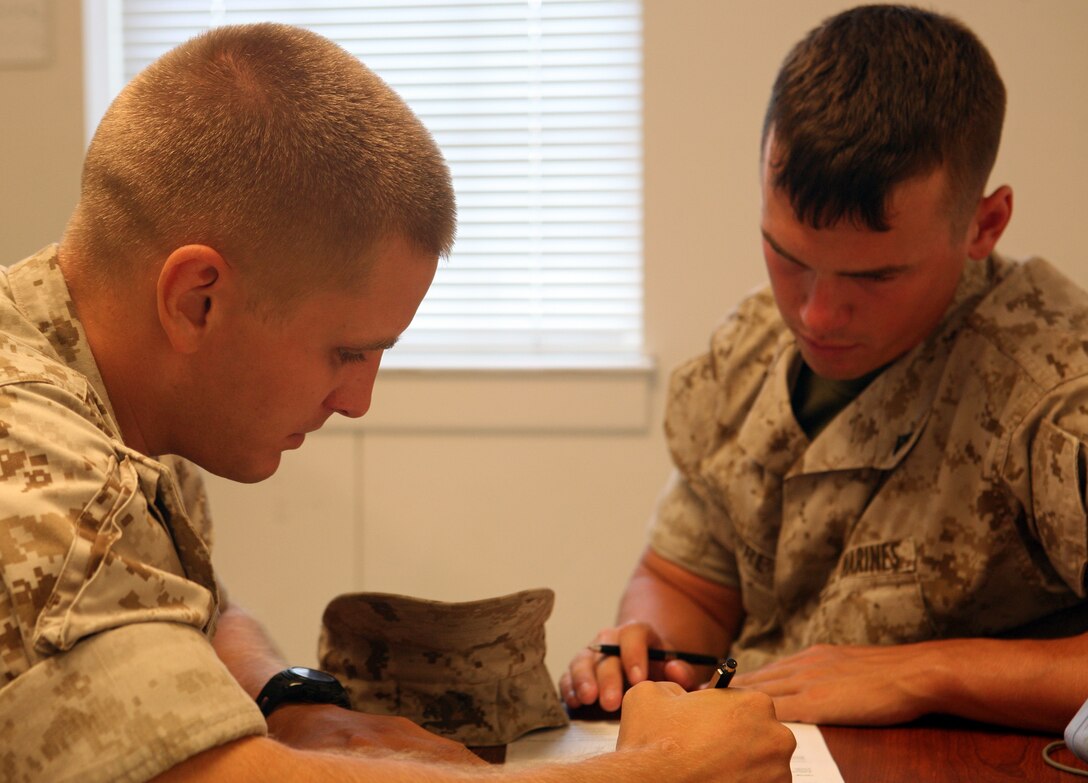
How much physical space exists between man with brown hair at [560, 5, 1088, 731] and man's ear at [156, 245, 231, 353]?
2.22 ft

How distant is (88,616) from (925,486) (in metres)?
1.16

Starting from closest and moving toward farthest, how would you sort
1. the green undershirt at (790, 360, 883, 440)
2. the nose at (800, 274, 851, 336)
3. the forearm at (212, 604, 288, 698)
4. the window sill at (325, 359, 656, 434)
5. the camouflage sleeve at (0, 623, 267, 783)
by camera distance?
1. the camouflage sleeve at (0, 623, 267, 783)
2. the forearm at (212, 604, 288, 698)
3. the nose at (800, 274, 851, 336)
4. the green undershirt at (790, 360, 883, 440)
5. the window sill at (325, 359, 656, 434)

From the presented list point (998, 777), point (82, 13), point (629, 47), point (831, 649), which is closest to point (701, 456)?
point (831, 649)

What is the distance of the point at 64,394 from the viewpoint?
0.91 metres

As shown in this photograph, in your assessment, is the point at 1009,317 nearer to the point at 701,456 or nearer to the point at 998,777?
the point at 701,456

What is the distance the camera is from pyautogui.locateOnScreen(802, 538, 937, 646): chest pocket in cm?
156

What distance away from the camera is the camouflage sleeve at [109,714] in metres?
0.76

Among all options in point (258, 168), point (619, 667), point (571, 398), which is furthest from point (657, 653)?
point (571, 398)

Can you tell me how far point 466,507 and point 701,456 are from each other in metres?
1.36

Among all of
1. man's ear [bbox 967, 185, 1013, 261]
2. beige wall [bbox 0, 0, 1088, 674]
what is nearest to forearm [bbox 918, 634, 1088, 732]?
man's ear [bbox 967, 185, 1013, 261]

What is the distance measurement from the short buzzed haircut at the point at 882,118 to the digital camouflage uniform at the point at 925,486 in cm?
19

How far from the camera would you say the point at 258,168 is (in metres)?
1.03

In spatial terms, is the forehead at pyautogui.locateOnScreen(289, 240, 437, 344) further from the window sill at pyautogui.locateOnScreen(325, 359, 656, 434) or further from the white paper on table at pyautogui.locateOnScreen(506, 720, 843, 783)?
the window sill at pyautogui.locateOnScreen(325, 359, 656, 434)

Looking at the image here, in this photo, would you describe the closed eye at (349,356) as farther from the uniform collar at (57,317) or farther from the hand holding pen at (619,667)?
the hand holding pen at (619,667)
